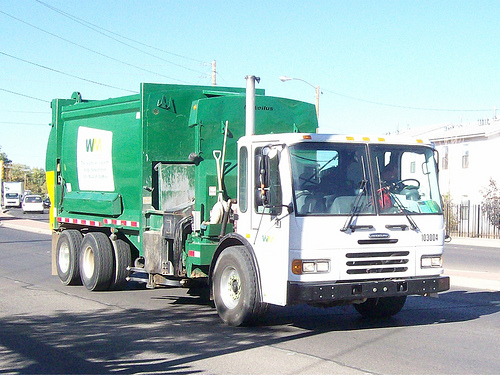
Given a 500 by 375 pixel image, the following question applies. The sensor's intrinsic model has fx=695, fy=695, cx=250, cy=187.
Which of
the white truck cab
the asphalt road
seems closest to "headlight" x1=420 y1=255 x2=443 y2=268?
the white truck cab

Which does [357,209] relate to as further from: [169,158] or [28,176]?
[28,176]

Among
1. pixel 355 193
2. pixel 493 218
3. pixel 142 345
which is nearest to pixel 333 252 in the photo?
pixel 355 193

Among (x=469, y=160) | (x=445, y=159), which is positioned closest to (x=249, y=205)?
(x=469, y=160)

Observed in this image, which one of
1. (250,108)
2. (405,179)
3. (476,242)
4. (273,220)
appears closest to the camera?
(273,220)

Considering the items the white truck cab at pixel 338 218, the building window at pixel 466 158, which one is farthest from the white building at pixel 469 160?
the white truck cab at pixel 338 218

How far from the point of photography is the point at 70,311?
34.8ft

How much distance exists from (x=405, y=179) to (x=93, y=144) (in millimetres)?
6568

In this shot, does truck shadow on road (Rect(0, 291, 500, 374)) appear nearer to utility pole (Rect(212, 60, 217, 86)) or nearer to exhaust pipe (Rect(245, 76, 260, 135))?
exhaust pipe (Rect(245, 76, 260, 135))

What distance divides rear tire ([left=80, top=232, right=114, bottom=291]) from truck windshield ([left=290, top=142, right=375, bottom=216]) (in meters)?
5.37

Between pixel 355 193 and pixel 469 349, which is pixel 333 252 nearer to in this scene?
pixel 355 193

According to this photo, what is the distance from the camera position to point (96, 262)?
492 inches

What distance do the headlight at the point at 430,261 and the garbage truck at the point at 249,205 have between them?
0.01 meters

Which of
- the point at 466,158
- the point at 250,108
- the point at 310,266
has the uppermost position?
the point at 466,158

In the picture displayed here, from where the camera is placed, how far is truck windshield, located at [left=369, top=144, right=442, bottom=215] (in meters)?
8.77
